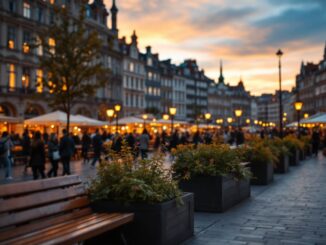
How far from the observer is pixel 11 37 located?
1748 inches

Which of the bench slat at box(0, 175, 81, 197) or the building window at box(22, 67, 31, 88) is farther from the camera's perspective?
the building window at box(22, 67, 31, 88)

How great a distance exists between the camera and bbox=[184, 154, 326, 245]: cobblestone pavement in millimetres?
6887

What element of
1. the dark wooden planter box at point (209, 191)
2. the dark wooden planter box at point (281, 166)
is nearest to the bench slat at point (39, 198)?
the dark wooden planter box at point (209, 191)

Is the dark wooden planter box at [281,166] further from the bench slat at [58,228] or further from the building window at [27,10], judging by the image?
the building window at [27,10]

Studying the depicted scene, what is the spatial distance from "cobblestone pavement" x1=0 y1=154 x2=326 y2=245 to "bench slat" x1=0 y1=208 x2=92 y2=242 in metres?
1.24

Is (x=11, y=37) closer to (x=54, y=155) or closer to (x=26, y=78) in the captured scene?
(x=26, y=78)

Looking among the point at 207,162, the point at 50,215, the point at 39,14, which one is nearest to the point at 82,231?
the point at 50,215

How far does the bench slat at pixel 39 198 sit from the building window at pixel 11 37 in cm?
4129

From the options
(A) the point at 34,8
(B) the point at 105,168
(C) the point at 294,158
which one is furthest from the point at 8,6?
(B) the point at 105,168

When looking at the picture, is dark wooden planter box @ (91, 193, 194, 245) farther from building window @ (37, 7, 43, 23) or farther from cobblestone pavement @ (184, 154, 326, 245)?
building window @ (37, 7, 43, 23)

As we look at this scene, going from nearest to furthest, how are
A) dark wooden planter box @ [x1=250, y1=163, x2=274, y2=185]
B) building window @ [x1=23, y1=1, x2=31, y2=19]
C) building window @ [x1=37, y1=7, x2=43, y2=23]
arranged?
dark wooden planter box @ [x1=250, y1=163, x2=274, y2=185]
building window @ [x1=23, y1=1, x2=31, y2=19]
building window @ [x1=37, y1=7, x2=43, y2=23]

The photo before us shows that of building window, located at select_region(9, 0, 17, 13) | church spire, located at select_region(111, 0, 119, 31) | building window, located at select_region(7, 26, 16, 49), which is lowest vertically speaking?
building window, located at select_region(7, 26, 16, 49)

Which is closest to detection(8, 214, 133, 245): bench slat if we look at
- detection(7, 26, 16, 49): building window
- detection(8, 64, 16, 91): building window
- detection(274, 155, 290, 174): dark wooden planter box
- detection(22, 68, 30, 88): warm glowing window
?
detection(274, 155, 290, 174): dark wooden planter box

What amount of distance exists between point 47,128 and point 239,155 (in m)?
39.2
